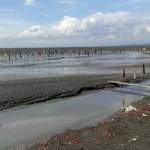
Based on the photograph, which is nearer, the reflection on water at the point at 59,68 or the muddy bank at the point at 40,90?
the muddy bank at the point at 40,90

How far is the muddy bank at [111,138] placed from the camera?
11.2m

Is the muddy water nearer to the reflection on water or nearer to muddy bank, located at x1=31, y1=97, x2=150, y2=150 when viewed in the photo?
muddy bank, located at x1=31, y1=97, x2=150, y2=150

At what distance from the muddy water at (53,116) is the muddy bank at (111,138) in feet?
7.90

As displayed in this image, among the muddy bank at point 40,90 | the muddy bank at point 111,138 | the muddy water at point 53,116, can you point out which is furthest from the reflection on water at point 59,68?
the muddy bank at point 111,138

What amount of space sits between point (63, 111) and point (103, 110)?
241cm

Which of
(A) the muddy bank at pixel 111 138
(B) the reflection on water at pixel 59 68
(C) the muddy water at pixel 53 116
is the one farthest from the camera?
(B) the reflection on water at pixel 59 68

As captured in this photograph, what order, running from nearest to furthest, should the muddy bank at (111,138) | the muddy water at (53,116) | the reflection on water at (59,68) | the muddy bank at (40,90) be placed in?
the muddy bank at (111,138) < the muddy water at (53,116) < the muddy bank at (40,90) < the reflection on water at (59,68)

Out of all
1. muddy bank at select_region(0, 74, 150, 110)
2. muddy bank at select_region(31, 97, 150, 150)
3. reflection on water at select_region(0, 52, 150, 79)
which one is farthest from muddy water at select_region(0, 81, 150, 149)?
reflection on water at select_region(0, 52, 150, 79)

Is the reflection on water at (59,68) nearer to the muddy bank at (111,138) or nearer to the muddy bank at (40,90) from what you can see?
the muddy bank at (40,90)

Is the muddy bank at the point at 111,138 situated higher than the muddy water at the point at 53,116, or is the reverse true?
the muddy bank at the point at 111,138

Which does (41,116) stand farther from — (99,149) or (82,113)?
(99,149)

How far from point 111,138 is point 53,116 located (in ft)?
28.2

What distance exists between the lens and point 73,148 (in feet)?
36.7

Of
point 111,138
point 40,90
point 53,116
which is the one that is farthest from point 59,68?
point 111,138
